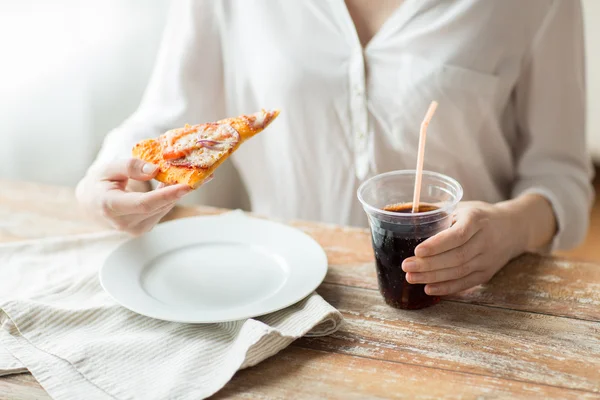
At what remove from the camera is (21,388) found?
2.79 feet

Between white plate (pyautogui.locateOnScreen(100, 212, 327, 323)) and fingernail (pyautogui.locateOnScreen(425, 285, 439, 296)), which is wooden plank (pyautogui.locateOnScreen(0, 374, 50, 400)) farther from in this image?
fingernail (pyautogui.locateOnScreen(425, 285, 439, 296))

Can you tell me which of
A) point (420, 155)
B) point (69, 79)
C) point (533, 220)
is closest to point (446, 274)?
point (420, 155)

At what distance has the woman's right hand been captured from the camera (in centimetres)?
98

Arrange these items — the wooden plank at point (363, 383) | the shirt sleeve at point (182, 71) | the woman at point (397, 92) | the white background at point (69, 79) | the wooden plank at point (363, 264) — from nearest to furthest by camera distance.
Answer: the wooden plank at point (363, 383) < the wooden plank at point (363, 264) < the woman at point (397, 92) < the shirt sleeve at point (182, 71) < the white background at point (69, 79)

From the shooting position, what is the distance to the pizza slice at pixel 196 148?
998 mm

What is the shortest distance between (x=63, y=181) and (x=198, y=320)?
1281mm

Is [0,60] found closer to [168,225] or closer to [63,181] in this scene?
[63,181]

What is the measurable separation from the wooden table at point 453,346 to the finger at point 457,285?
0.08 ft

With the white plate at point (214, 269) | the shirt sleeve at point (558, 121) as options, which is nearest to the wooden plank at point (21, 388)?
the white plate at point (214, 269)

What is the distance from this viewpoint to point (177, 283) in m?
1.08

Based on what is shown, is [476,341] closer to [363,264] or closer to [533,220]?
[363,264]

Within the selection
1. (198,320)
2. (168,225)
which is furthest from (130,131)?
(198,320)

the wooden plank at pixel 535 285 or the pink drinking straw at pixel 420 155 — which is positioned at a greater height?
the pink drinking straw at pixel 420 155

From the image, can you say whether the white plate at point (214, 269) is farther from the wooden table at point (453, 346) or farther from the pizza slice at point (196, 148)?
the pizza slice at point (196, 148)
